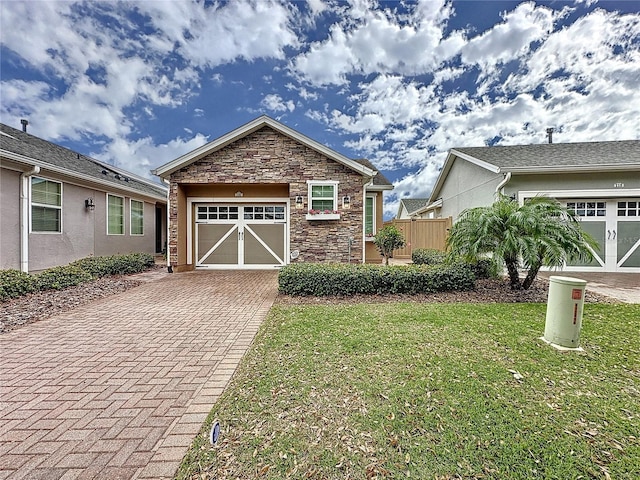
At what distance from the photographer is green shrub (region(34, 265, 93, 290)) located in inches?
257

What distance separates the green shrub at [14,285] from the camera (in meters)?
5.70

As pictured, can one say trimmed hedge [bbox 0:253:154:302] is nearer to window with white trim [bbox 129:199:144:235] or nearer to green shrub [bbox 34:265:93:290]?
green shrub [bbox 34:265:93:290]

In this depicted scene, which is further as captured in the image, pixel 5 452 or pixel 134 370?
pixel 134 370

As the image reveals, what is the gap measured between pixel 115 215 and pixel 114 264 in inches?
146

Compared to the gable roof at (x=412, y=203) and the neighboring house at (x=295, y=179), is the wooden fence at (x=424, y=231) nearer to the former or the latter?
the neighboring house at (x=295, y=179)

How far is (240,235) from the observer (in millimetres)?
10812

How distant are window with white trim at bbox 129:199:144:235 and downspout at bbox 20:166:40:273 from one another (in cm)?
455

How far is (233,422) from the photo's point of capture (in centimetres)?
221

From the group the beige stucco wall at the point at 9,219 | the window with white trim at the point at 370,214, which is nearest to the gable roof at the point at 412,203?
the window with white trim at the point at 370,214

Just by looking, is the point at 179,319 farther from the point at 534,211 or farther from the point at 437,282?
the point at 534,211

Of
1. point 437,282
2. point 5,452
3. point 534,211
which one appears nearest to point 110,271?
point 5,452

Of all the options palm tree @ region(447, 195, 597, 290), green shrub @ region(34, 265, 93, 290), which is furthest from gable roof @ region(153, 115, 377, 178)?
palm tree @ region(447, 195, 597, 290)

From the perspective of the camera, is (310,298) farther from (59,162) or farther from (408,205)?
(408,205)

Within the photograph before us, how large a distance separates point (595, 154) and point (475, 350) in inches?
434
